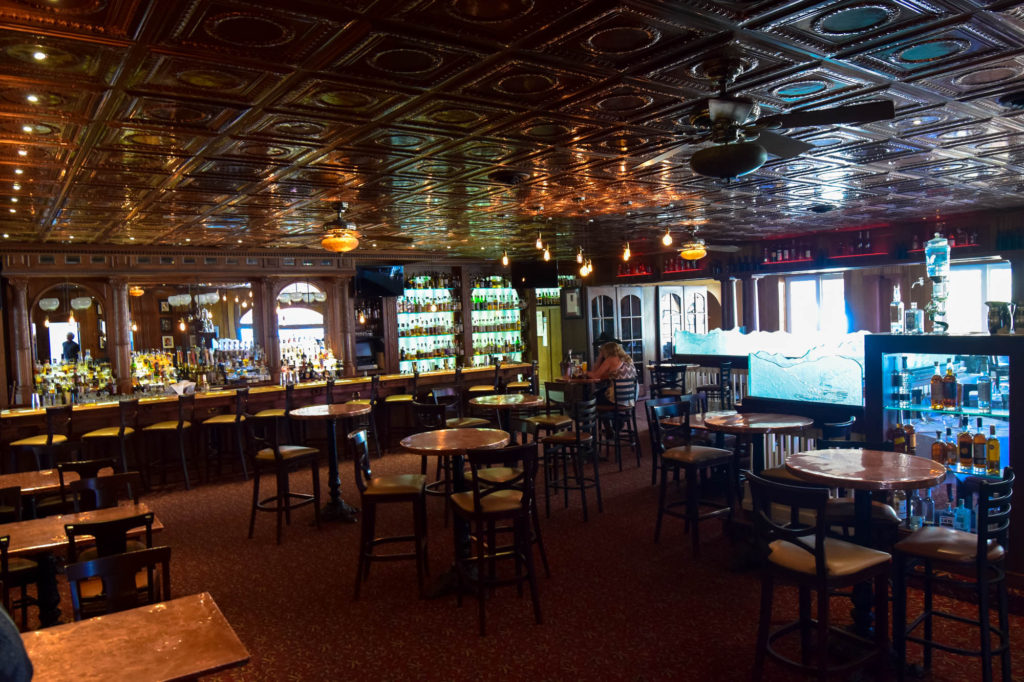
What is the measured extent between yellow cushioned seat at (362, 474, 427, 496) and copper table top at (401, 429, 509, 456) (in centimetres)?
26

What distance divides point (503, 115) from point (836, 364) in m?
3.43

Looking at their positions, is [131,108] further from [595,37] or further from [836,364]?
[836,364]

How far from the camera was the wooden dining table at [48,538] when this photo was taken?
329cm

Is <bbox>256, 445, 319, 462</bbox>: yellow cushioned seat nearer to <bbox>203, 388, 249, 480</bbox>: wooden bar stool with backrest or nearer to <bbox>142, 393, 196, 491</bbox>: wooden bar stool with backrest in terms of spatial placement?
<bbox>203, 388, 249, 480</bbox>: wooden bar stool with backrest

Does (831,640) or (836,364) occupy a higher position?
(836,364)

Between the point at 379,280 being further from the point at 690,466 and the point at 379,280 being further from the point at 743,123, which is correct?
the point at 743,123

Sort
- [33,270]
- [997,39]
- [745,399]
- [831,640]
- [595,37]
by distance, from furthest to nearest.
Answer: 1. [33,270]
2. [745,399]
3. [831,640]
4. [997,39]
5. [595,37]

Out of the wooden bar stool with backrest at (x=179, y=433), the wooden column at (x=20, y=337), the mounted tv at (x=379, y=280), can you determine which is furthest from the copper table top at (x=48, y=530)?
the mounted tv at (x=379, y=280)

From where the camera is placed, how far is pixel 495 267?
13.0 meters

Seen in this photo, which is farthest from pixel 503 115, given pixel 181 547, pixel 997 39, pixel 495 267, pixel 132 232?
pixel 495 267

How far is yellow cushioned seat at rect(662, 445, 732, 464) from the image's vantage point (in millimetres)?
5105

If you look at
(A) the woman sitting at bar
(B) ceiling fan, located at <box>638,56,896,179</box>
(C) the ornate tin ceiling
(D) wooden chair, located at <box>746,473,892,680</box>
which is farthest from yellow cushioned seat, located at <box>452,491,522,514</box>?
(A) the woman sitting at bar

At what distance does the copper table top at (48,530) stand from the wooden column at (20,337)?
5.82 meters

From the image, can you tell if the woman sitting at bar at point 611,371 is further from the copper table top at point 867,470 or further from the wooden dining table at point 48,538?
the wooden dining table at point 48,538
